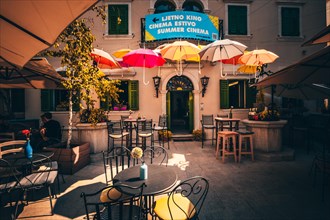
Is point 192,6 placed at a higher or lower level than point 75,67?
higher

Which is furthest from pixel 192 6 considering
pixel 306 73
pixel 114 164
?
pixel 114 164

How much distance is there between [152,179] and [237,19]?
990 cm

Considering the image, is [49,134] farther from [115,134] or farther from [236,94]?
[236,94]

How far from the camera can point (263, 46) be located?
964cm

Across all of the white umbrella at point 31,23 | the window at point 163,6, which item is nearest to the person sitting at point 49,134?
the white umbrella at point 31,23

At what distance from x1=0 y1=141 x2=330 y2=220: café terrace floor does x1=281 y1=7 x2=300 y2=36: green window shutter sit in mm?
7240

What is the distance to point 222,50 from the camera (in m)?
6.17

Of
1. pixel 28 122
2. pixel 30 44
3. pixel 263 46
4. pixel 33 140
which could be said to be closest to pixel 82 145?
pixel 33 140

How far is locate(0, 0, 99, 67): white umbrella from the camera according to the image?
152 centimetres

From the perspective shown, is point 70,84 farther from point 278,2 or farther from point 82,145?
point 278,2

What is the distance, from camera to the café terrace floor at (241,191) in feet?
9.84

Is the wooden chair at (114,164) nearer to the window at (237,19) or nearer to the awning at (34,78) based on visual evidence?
the awning at (34,78)

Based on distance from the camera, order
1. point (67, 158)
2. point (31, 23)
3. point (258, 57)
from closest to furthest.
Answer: point (31, 23) → point (67, 158) → point (258, 57)

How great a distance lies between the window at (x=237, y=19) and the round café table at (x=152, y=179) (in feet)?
29.6
